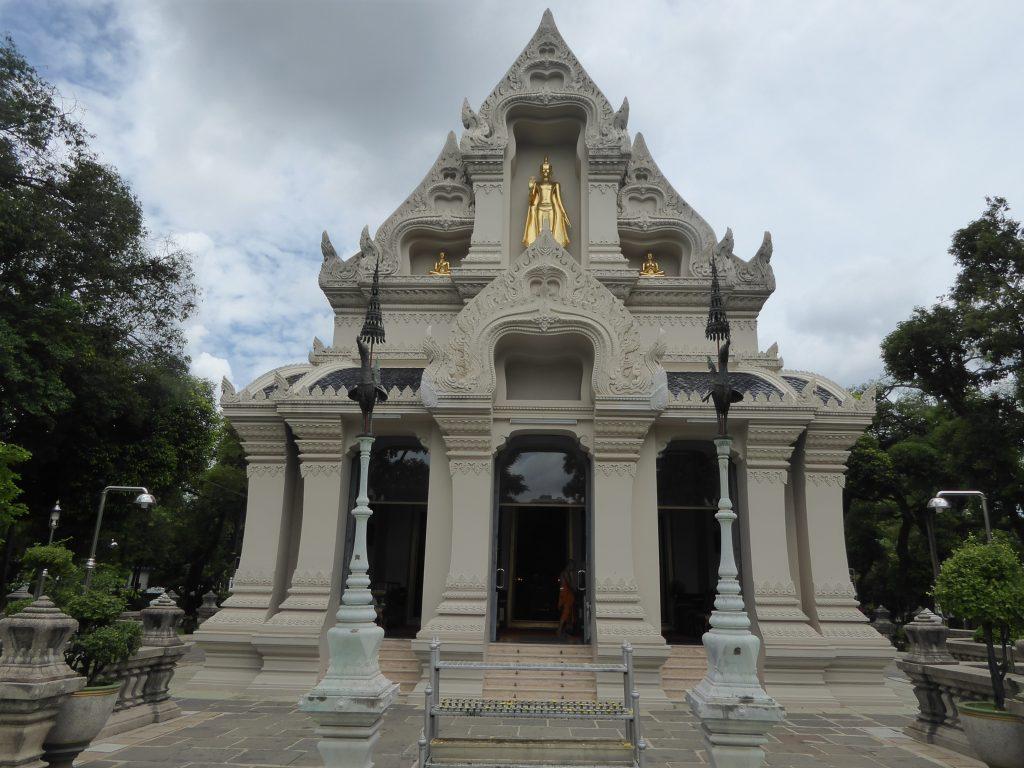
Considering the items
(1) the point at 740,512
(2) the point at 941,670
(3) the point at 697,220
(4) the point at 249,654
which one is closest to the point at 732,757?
(2) the point at 941,670

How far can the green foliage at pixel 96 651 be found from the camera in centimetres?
702

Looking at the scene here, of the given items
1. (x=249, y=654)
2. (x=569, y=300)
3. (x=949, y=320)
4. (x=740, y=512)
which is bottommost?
(x=249, y=654)

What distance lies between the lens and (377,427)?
41.0 ft

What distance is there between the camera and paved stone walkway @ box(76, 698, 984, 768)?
23.4ft

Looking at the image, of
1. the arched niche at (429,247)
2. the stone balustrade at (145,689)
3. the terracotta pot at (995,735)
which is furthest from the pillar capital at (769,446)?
the stone balustrade at (145,689)

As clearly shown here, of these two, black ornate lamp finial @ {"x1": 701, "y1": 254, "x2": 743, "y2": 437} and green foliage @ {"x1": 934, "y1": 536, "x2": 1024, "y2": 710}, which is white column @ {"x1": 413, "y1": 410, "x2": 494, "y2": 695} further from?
green foliage @ {"x1": 934, "y1": 536, "x2": 1024, "y2": 710}

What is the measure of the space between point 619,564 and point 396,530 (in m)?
6.64

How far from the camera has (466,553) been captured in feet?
36.4

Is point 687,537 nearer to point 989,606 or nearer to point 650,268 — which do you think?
point 650,268

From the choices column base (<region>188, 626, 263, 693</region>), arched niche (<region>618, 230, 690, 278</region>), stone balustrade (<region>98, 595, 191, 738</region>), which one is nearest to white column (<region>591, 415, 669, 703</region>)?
arched niche (<region>618, 230, 690, 278</region>)

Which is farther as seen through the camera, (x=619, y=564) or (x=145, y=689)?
(x=619, y=564)

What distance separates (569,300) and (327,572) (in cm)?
627

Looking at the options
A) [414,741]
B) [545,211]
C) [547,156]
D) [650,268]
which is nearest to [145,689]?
[414,741]

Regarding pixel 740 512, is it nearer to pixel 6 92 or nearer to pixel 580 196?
pixel 580 196
